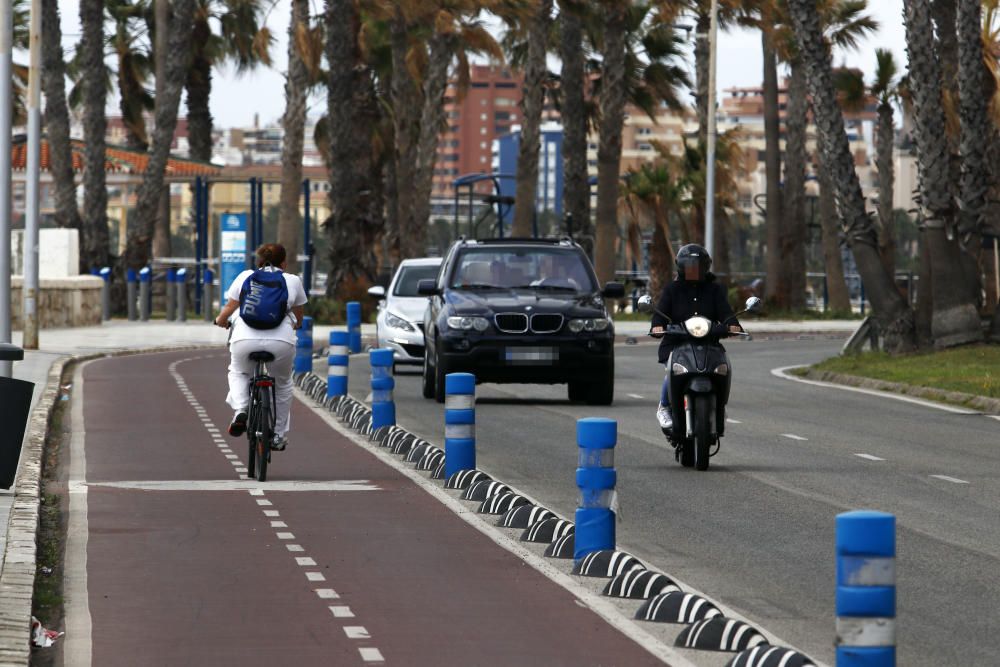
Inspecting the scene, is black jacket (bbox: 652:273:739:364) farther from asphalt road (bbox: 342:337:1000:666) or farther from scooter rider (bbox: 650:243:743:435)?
asphalt road (bbox: 342:337:1000:666)

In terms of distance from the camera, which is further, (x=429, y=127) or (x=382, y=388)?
(x=429, y=127)

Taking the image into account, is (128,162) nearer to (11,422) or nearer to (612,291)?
(612,291)

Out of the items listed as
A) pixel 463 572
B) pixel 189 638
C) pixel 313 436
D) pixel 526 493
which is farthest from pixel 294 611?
pixel 313 436

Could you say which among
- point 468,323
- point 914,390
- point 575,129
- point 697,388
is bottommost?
point 914,390

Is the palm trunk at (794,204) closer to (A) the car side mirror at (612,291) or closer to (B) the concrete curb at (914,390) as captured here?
(B) the concrete curb at (914,390)

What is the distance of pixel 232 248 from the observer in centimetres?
4669

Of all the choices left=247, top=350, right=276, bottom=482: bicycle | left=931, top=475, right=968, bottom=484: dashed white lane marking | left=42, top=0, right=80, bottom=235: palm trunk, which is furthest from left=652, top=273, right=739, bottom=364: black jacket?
left=42, top=0, right=80, bottom=235: palm trunk

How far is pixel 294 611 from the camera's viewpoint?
8930 millimetres

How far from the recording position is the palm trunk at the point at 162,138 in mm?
47531

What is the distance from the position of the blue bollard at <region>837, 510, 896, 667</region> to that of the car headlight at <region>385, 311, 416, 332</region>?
2088cm

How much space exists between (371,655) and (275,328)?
720cm

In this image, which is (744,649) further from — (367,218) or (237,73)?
(237,73)

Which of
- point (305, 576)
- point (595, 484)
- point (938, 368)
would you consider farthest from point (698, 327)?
point (938, 368)

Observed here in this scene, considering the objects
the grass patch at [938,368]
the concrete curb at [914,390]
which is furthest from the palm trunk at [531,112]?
the concrete curb at [914,390]
